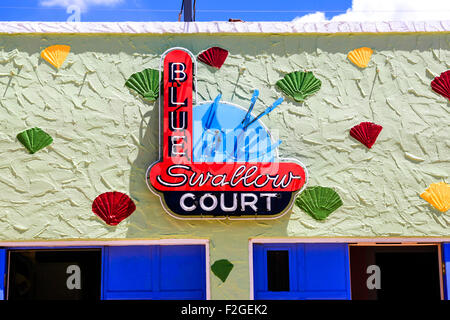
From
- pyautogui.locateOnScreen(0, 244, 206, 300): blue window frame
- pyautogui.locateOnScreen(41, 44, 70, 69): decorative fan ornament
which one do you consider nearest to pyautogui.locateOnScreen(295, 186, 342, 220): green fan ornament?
pyautogui.locateOnScreen(0, 244, 206, 300): blue window frame

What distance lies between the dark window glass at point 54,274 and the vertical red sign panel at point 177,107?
217 centimetres

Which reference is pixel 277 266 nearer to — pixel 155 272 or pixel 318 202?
pixel 318 202

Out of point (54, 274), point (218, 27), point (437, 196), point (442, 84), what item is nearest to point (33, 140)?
point (54, 274)

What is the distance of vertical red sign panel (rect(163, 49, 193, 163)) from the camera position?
9.27 metres

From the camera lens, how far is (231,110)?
9641mm

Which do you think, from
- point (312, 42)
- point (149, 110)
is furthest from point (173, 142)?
point (312, 42)

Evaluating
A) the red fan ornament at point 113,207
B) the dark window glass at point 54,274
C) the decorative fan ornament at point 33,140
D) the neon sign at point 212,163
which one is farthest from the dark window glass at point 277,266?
the decorative fan ornament at point 33,140

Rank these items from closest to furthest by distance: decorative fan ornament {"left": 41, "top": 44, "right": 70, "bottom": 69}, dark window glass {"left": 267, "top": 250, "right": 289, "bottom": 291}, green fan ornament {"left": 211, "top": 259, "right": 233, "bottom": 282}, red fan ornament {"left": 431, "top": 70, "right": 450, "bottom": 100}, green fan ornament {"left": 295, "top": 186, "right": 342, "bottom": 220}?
1. green fan ornament {"left": 211, "top": 259, "right": 233, "bottom": 282}
2. green fan ornament {"left": 295, "top": 186, "right": 342, "bottom": 220}
3. decorative fan ornament {"left": 41, "top": 44, "right": 70, "bottom": 69}
4. dark window glass {"left": 267, "top": 250, "right": 289, "bottom": 291}
5. red fan ornament {"left": 431, "top": 70, "right": 450, "bottom": 100}

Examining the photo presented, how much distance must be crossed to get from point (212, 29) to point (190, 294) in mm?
4350

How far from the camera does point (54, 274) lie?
967 cm

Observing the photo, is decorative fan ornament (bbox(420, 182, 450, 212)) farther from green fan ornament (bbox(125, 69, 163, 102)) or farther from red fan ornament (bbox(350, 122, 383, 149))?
green fan ornament (bbox(125, 69, 163, 102))

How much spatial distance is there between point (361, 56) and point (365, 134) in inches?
51.4

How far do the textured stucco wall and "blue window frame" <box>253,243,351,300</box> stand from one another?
14.1 inches

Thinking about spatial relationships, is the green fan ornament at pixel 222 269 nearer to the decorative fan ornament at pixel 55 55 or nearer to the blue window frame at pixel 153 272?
the blue window frame at pixel 153 272
